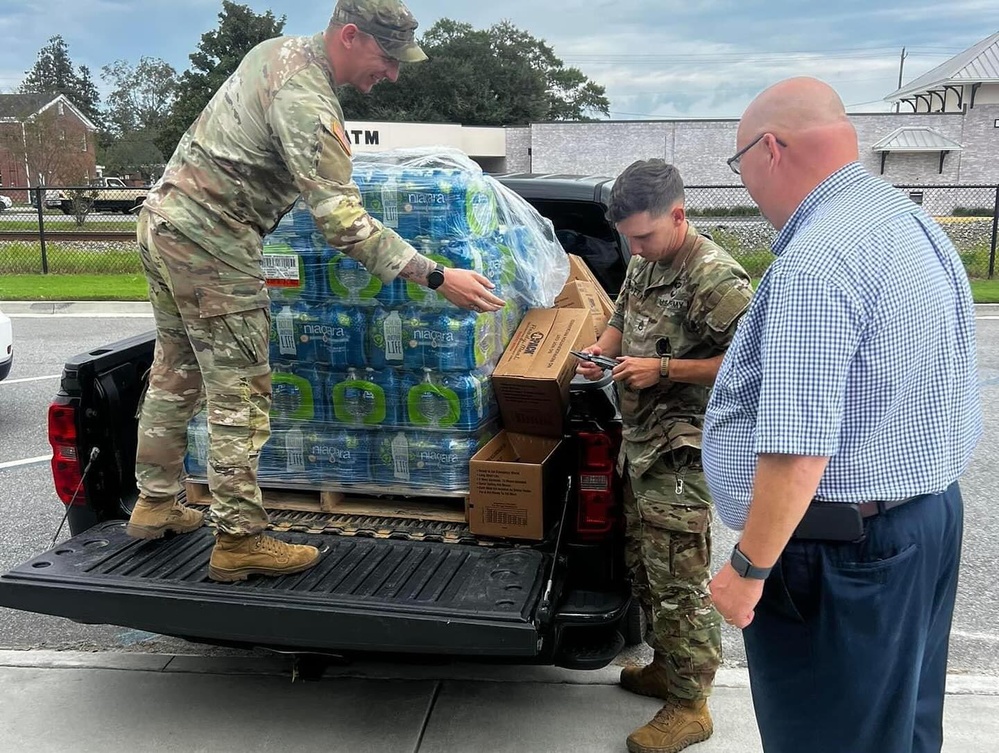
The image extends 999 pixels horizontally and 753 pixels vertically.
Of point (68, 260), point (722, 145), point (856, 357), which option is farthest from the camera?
point (722, 145)

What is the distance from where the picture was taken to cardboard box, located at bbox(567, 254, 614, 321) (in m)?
4.31

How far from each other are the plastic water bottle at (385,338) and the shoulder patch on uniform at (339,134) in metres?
0.67

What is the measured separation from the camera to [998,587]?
164 inches

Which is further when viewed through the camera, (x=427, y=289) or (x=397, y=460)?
(x=397, y=460)

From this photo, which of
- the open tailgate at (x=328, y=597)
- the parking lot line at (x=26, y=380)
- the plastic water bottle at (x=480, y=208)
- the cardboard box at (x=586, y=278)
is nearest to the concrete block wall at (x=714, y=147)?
the parking lot line at (x=26, y=380)

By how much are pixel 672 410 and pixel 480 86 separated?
62343 millimetres

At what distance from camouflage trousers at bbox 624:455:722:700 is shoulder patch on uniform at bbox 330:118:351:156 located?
4.69 feet

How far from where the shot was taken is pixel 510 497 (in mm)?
2977

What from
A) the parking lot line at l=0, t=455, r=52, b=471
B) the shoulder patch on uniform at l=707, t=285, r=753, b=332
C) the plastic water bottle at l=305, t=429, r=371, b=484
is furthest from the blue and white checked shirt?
the parking lot line at l=0, t=455, r=52, b=471

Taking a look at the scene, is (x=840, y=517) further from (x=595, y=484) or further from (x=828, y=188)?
(x=595, y=484)

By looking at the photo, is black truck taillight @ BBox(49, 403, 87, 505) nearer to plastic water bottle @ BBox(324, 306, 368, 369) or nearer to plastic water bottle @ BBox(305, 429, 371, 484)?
plastic water bottle @ BBox(305, 429, 371, 484)

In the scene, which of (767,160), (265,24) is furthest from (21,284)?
(265,24)

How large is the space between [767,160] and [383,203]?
169 cm

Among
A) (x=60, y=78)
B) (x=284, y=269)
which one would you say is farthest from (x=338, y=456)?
(x=60, y=78)
